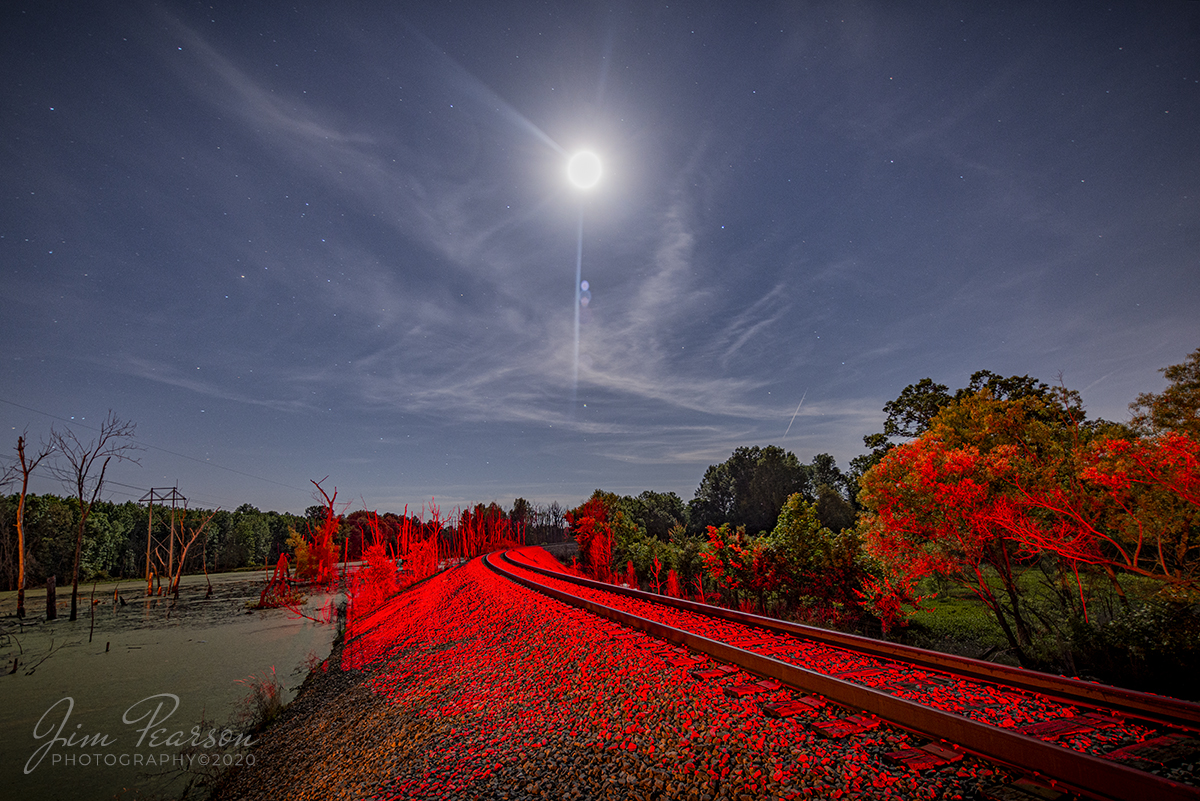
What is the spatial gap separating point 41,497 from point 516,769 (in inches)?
2927

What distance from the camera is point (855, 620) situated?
12773 millimetres

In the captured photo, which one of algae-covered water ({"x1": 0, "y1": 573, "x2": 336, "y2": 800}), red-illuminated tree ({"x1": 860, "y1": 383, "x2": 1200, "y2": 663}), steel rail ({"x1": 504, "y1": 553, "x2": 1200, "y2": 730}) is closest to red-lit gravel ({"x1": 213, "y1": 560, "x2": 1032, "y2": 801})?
steel rail ({"x1": 504, "y1": 553, "x2": 1200, "y2": 730})

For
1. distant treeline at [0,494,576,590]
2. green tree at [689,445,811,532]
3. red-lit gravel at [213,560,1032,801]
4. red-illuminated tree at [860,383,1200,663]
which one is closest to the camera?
red-lit gravel at [213,560,1032,801]

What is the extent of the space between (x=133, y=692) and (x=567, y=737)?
16.6m

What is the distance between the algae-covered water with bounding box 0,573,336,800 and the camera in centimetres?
823

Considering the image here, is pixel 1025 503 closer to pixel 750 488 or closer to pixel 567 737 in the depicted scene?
pixel 567 737

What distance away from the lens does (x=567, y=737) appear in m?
4.52

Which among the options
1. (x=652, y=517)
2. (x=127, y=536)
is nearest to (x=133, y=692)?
(x=652, y=517)

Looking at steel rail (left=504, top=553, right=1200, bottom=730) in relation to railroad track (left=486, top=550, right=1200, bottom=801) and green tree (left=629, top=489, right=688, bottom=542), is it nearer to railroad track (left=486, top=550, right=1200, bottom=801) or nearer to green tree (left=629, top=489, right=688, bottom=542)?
railroad track (left=486, top=550, right=1200, bottom=801)

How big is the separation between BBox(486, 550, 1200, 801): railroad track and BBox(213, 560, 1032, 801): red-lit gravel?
0.15 metres

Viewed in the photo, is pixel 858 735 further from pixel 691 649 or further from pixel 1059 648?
pixel 1059 648

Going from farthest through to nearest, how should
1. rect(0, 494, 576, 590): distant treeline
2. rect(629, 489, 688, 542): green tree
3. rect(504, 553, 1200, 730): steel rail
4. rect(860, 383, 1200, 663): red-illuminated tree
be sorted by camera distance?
rect(629, 489, 688, 542): green tree, rect(0, 494, 576, 590): distant treeline, rect(860, 383, 1200, 663): red-illuminated tree, rect(504, 553, 1200, 730): steel rail

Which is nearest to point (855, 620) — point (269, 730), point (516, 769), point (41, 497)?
point (516, 769)

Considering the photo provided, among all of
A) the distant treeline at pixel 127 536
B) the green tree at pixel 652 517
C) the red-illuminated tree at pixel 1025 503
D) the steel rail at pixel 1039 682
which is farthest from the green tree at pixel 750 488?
the steel rail at pixel 1039 682
